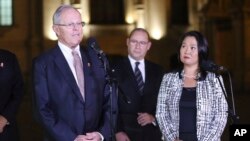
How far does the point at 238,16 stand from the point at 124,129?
1898cm

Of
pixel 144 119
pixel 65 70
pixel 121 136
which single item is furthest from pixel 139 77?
pixel 65 70

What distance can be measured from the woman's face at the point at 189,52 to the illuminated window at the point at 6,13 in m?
21.5

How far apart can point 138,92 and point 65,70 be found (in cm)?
157

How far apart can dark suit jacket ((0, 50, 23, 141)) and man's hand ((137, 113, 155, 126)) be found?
125 centimetres

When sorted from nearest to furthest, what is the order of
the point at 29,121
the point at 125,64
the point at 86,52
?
the point at 86,52 → the point at 125,64 → the point at 29,121

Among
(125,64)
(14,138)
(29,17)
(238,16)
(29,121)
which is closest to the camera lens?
(14,138)

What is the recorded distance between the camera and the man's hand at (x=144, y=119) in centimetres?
581

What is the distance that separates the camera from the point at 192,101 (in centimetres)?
474

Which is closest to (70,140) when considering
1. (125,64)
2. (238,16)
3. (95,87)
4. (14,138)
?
(95,87)

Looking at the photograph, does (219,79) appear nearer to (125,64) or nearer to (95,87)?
(95,87)

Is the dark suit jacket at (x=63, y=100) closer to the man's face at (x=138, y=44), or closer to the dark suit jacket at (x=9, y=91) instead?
the dark suit jacket at (x=9, y=91)

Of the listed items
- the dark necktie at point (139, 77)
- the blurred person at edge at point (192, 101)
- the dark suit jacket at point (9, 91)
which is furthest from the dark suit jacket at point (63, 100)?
the dark necktie at point (139, 77)

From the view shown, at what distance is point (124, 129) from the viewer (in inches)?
229

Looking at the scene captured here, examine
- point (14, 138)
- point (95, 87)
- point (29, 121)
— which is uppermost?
point (95, 87)
